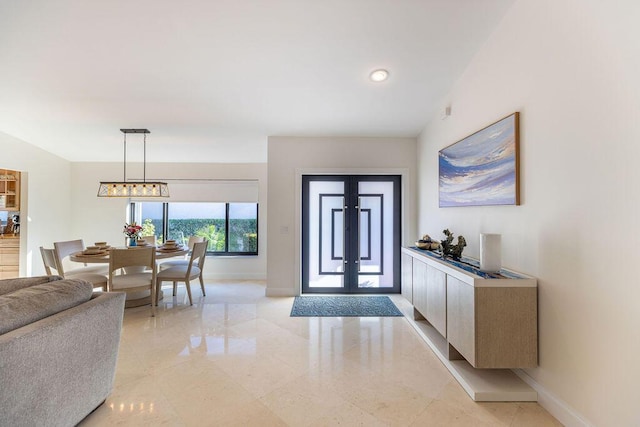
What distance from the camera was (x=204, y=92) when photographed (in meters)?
3.06

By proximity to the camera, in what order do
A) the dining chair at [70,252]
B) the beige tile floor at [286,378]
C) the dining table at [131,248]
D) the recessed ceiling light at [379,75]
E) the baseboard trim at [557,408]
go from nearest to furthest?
the baseboard trim at [557,408] < the beige tile floor at [286,378] < the recessed ceiling light at [379,75] < the dining table at [131,248] < the dining chair at [70,252]

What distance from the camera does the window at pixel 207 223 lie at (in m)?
5.41

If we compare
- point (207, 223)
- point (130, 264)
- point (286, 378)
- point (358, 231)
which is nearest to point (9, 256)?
point (207, 223)

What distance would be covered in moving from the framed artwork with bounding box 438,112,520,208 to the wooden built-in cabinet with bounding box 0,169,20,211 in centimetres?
681

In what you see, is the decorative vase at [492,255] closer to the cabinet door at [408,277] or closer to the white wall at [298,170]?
the cabinet door at [408,277]

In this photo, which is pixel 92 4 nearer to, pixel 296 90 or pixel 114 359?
pixel 296 90

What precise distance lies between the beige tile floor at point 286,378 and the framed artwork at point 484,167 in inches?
60.0

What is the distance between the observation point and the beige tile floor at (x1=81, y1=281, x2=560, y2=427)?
172 cm

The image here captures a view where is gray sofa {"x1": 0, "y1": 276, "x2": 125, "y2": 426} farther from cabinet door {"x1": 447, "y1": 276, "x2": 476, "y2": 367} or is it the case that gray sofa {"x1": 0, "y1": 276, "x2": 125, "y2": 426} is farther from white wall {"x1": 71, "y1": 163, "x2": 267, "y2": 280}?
white wall {"x1": 71, "y1": 163, "x2": 267, "y2": 280}

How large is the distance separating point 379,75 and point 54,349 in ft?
10.7

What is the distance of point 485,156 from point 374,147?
2.00 metres

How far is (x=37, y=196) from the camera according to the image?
182 inches

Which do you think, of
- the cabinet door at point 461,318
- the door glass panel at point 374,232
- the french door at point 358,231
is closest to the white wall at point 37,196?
the french door at point 358,231

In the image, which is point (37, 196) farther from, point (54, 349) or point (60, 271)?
point (54, 349)
